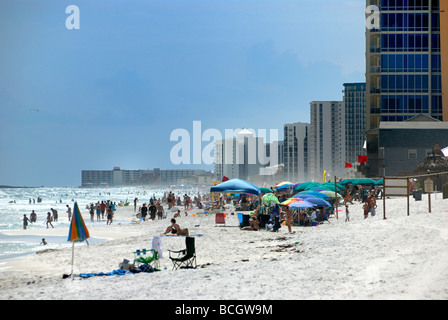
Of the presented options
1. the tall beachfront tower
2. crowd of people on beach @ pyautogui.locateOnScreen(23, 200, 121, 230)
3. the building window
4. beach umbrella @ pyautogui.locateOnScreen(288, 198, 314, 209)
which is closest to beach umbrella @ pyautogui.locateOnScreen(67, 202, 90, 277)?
beach umbrella @ pyautogui.locateOnScreen(288, 198, 314, 209)

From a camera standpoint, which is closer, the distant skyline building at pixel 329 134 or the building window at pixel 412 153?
the building window at pixel 412 153

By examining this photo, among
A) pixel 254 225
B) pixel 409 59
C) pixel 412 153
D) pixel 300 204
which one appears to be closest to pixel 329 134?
pixel 409 59

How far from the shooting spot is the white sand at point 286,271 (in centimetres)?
917

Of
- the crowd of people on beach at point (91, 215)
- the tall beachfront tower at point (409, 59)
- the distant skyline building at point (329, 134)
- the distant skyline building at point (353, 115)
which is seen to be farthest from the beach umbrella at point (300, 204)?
the distant skyline building at point (329, 134)

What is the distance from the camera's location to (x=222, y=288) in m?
9.88

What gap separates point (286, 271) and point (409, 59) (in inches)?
2207

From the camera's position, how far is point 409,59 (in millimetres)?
60875

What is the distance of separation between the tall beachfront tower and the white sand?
1821 inches

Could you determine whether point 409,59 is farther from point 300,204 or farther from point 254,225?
point 254,225

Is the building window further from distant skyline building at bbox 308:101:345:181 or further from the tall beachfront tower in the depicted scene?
distant skyline building at bbox 308:101:345:181

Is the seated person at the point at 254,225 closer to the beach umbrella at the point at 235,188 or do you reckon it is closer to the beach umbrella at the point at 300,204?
the beach umbrella at the point at 235,188

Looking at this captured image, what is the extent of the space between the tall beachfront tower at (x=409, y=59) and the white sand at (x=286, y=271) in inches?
1821

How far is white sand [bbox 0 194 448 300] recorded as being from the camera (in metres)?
9.17
